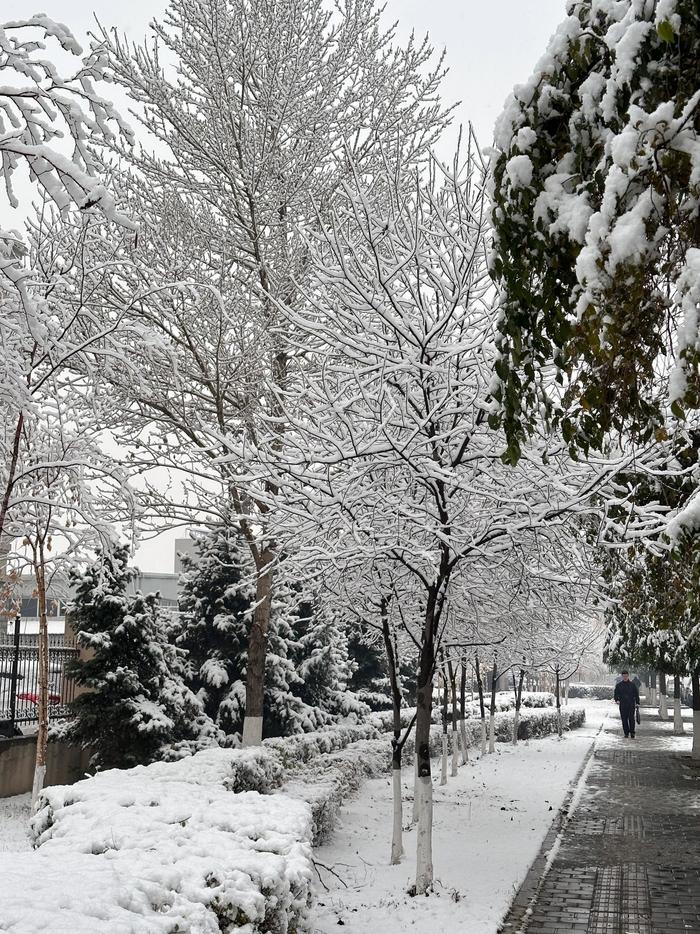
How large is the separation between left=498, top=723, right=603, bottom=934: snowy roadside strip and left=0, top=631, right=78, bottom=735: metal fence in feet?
23.4

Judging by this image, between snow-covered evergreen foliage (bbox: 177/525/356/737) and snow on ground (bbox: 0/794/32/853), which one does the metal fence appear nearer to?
snow on ground (bbox: 0/794/32/853)

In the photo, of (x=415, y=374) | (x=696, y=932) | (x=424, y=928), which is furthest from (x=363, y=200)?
(x=696, y=932)

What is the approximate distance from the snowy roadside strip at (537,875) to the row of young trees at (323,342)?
33.4 inches

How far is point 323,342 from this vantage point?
1041cm

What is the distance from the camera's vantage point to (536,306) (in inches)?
140

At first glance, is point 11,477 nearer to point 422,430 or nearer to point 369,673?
point 422,430

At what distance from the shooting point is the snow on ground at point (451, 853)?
7.04 m

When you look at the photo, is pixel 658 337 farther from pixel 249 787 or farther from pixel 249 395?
pixel 249 395

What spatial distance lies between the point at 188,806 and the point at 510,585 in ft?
12.6

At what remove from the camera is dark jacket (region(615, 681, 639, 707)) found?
82.0 ft

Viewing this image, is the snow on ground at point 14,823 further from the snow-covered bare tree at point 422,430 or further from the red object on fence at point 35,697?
the snow-covered bare tree at point 422,430

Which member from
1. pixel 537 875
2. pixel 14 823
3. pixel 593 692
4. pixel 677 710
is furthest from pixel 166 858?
pixel 593 692

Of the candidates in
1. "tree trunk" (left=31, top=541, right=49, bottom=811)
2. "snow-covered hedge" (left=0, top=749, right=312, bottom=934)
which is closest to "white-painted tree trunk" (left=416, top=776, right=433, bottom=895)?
"snow-covered hedge" (left=0, top=749, right=312, bottom=934)

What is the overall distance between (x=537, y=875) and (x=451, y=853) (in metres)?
1.19
